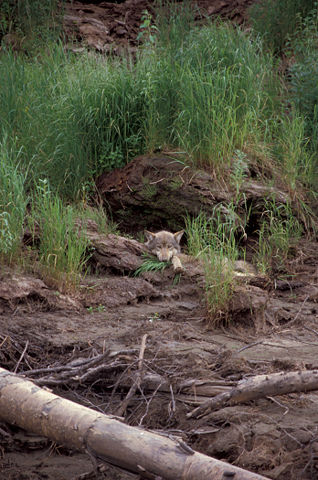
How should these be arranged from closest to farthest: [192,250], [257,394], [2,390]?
[2,390], [257,394], [192,250]

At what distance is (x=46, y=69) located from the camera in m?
9.88

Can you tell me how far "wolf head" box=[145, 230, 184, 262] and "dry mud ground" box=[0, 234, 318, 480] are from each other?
19 cm

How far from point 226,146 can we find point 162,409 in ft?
15.3

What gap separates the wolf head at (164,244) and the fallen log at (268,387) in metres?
3.41

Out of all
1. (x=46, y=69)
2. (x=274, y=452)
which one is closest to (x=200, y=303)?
(x=274, y=452)

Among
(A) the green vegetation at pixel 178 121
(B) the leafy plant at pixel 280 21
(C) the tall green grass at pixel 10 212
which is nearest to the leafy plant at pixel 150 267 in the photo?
(A) the green vegetation at pixel 178 121

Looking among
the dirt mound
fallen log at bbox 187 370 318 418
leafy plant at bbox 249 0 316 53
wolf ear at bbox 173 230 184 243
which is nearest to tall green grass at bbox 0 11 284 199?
wolf ear at bbox 173 230 184 243

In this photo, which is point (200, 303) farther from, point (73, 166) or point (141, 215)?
point (73, 166)

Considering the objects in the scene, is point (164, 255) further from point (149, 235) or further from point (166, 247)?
point (149, 235)

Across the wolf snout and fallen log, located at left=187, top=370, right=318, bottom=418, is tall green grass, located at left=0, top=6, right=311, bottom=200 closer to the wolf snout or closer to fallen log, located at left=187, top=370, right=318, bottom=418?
the wolf snout

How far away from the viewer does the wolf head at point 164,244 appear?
7.08m

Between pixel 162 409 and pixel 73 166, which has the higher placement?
pixel 73 166

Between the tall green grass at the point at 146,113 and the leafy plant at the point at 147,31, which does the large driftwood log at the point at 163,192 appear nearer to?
the tall green grass at the point at 146,113

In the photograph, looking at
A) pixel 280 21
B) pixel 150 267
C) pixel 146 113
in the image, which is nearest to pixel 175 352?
pixel 150 267
